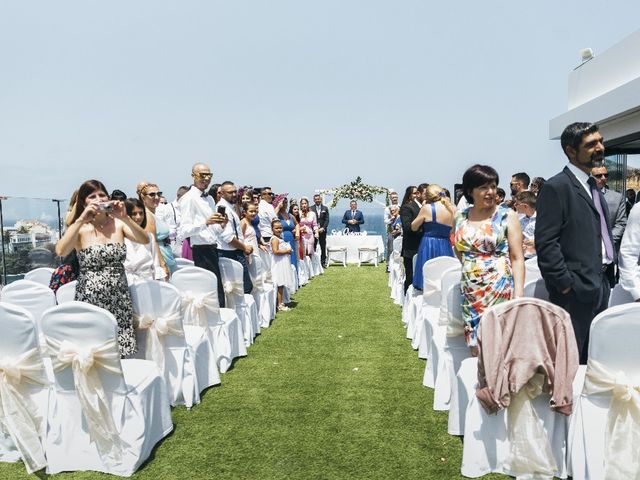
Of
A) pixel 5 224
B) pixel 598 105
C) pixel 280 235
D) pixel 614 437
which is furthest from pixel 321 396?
pixel 598 105

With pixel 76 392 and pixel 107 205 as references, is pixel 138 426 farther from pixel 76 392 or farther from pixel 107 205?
pixel 107 205

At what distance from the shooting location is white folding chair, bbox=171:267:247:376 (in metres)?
5.11

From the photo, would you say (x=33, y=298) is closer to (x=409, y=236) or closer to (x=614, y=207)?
(x=409, y=236)

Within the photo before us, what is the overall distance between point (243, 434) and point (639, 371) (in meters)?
2.61

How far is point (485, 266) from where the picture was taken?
385cm

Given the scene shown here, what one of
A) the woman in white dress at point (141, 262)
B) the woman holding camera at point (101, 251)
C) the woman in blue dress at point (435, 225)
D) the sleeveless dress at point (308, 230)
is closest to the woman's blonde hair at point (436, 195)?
the woman in blue dress at point (435, 225)

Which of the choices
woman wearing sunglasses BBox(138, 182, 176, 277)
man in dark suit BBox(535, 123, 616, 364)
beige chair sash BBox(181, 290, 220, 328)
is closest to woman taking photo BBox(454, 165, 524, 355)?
man in dark suit BBox(535, 123, 616, 364)

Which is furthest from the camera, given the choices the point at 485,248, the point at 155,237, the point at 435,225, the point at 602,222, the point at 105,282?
the point at 435,225

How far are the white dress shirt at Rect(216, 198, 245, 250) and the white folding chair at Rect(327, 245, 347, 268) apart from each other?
9675 mm

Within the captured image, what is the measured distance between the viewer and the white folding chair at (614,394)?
2801 mm

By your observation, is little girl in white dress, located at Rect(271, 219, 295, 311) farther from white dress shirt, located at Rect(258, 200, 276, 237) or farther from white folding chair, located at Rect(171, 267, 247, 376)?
white folding chair, located at Rect(171, 267, 247, 376)

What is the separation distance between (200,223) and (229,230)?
68 cm

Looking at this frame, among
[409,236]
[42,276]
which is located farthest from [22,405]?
[409,236]

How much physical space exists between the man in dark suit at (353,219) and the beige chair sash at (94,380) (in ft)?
46.6
